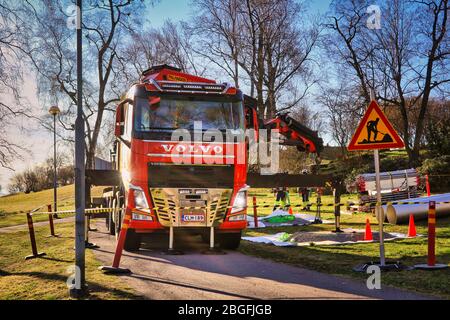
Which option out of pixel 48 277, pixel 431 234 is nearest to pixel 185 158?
pixel 48 277

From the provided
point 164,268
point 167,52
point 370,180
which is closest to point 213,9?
point 167,52

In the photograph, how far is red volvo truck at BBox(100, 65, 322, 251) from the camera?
10711 millimetres

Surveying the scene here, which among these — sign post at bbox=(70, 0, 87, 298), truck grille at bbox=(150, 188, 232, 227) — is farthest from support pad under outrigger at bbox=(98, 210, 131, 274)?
truck grille at bbox=(150, 188, 232, 227)

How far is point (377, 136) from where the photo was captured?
8.98 metres

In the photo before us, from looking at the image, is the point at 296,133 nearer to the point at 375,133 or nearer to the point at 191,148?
the point at 191,148

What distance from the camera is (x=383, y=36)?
32156 millimetres

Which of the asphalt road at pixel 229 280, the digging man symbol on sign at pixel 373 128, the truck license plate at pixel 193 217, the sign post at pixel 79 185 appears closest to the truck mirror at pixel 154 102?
the truck license plate at pixel 193 217

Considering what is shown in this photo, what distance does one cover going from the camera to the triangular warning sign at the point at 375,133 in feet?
29.0

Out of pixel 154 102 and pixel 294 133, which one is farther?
pixel 294 133

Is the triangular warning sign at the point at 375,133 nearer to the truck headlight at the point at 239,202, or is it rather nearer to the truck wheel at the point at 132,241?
the truck headlight at the point at 239,202

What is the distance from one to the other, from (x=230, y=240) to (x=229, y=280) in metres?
4.09

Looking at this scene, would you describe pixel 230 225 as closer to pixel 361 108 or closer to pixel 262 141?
pixel 262 141

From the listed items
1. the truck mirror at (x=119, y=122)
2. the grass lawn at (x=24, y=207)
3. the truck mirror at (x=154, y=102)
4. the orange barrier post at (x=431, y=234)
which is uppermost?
the truck mirror at (x=154, y=102)

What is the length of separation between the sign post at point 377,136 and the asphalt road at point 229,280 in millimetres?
1727
